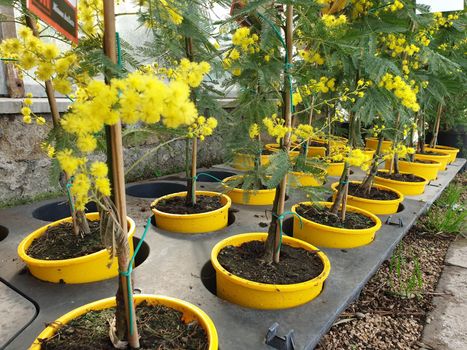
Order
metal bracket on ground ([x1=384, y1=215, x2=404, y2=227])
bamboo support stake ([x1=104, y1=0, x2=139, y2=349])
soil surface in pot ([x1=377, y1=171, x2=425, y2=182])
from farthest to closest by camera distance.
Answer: soil surface in pot ([x1=377, y1=171, x2=425, y2=182]) < metal bracket on ground ([x1=384, y1=215, x2=404, y2=227]) < bamboo support stake ([x1=104, y1=0, x2=139, y2=349])

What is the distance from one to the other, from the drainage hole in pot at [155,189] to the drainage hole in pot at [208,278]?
1.42m

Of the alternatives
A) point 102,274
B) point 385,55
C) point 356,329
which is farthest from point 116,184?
point 385,55

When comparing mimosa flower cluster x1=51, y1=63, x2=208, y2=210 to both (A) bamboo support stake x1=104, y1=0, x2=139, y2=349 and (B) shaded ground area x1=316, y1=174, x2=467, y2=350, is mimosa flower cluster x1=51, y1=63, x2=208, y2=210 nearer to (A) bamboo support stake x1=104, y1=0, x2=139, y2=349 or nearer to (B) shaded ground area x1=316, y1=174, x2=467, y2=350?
(A) bamboo support stake x1=104, y1=0, x2=139, y2=349

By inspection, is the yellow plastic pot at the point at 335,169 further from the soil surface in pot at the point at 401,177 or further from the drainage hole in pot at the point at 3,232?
the drainage hole in pot at the point at 3,232

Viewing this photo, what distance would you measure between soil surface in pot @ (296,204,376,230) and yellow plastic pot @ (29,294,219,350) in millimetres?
1276

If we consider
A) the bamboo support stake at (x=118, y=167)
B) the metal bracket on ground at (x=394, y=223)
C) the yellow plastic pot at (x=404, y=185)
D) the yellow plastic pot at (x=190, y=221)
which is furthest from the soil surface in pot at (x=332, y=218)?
the bamboo support stake at (x=118, y=167)

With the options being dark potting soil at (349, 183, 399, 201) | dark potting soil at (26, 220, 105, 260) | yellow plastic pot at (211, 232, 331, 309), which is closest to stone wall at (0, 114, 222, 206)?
dark potting soil at (26, 220, 105, 260)

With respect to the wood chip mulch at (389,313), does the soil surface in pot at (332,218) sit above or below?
above

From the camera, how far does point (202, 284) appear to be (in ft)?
5.41

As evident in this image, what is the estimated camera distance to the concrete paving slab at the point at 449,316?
1653 mm

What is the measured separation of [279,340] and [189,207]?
135cm

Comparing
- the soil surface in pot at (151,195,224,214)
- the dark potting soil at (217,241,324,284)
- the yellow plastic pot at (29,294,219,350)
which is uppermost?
the soil surface in pot at (151,195,224,214)

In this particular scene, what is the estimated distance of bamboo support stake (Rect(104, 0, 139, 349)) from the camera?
814 mm

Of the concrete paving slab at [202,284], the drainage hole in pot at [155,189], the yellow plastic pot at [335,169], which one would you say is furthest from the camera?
the yellow plastic pot at [335,169]
